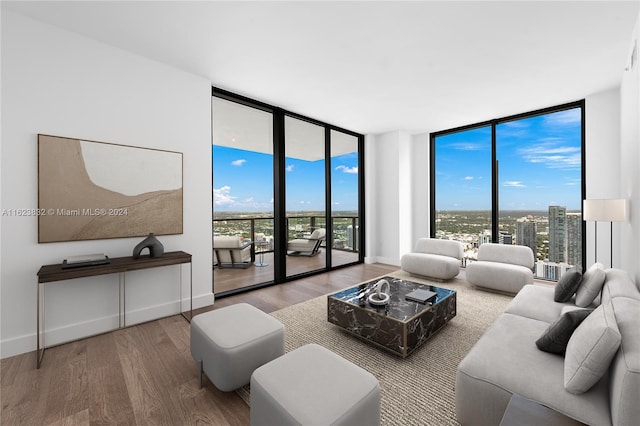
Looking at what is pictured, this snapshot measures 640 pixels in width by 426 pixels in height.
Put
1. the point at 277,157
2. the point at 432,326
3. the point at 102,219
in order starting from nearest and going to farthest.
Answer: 1. the point at 432,326
2. the point at 102,219
3. the point at 277,157

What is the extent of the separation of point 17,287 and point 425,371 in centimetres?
350

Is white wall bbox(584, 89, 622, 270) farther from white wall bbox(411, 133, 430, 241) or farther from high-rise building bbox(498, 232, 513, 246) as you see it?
white wall bbox(411, 133, 430, 241)

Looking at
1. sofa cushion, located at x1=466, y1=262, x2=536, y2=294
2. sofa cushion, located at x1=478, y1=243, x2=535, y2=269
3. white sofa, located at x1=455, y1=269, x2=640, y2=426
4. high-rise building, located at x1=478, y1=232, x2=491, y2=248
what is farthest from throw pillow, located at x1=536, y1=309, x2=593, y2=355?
high-rise building, located at x1=478, y1=232, x2=491, y2=248

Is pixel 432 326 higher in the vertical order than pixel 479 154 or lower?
lower

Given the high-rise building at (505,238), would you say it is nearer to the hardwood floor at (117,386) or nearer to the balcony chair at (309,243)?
the balcony chair at (309,243)

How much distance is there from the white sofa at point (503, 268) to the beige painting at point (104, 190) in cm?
420

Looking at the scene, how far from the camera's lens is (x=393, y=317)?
7.44ft

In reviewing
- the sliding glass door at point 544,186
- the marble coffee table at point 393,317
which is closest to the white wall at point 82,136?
the marble coffee table at point 393,317

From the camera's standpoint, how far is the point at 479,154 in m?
5.25

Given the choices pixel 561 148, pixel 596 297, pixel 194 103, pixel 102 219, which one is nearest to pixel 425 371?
pixel 596 297

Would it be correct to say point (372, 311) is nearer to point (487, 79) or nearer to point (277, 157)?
point (277, 157)

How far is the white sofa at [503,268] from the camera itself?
3.58 metres

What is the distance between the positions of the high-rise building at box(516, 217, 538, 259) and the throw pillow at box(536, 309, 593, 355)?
3.73 m

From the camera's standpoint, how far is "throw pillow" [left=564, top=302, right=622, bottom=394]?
1152 mm
